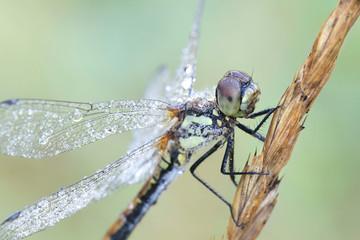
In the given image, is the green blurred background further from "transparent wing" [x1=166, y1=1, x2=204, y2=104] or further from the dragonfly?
"transparent wing" [x1=166, y1=1, x2=204, y2=104]

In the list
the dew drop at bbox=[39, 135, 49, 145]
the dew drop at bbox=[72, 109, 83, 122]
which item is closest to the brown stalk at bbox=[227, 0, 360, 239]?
the dew drop at bbox=[72, 109, 83, 122]

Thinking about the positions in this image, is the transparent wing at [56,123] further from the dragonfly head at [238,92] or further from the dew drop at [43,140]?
the dragonfly head at [238,92]

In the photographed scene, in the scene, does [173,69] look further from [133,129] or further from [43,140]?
[43,140]

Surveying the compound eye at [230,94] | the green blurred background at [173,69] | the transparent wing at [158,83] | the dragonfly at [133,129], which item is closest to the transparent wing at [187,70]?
the dragonfly at [133,129]

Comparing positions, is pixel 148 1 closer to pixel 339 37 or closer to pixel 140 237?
pixel 140 237

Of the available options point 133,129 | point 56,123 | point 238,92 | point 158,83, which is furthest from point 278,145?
point 158,83
